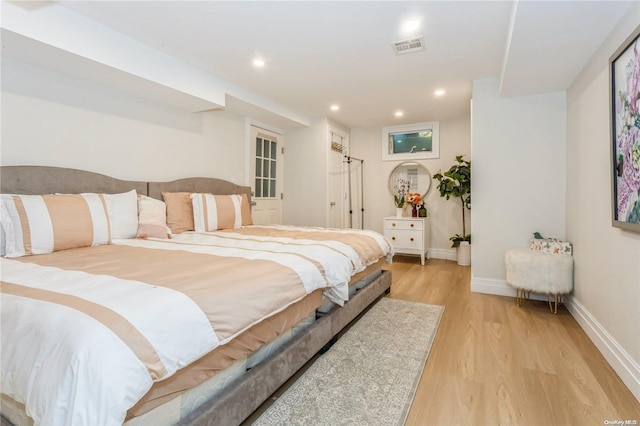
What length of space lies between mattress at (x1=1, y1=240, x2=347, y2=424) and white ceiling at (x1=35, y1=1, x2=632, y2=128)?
1.76 m

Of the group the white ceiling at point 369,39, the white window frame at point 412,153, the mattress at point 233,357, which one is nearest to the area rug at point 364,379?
the mattress at point 233,357

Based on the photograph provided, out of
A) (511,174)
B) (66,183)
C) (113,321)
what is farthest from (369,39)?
(66,183)

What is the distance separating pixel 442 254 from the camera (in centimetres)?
523

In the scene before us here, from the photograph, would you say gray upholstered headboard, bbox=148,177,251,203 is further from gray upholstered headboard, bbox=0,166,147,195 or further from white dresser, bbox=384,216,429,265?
white dresser, bbox=384,216,429,265

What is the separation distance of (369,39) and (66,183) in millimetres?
2668

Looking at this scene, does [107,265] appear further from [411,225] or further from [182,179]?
[411,225]

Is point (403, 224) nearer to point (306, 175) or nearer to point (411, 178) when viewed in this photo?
point (411, 178)

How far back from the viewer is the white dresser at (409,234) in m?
4.78

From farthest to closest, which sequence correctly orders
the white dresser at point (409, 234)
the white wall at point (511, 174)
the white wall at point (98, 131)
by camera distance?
the white dresser at point (409, 234)
the white wall at point (511, 174)
the white wall at point (98, 131)

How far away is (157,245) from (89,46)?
1.51m

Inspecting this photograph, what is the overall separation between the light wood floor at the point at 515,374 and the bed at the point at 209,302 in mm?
710

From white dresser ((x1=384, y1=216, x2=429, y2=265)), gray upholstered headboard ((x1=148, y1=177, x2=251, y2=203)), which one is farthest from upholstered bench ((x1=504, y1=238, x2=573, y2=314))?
gray upholstered headboard ((x1=148, y1=177, x2=251, y2=203))

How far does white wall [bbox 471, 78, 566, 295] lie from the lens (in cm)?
306

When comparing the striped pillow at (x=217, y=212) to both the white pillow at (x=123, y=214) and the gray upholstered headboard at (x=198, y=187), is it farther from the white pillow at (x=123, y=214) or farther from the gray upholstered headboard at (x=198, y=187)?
the white pillow at (x=123, y=214)
